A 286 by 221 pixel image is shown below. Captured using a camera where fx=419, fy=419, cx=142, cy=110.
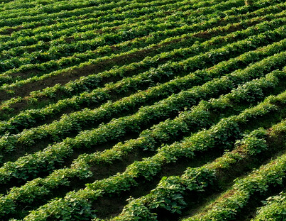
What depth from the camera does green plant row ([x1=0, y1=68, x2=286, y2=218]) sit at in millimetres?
13477

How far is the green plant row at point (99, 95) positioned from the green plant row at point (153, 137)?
2.82 metres

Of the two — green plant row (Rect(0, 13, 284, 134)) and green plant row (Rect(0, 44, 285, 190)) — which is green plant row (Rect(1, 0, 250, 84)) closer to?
green plant row (Rect(0, 13, 284, 134))

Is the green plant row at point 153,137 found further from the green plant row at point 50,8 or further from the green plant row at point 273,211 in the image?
the green plant row at point 50,8

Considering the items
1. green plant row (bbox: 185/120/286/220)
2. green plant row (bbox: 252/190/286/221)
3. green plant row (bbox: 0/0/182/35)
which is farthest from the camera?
green plant row (bbox: 0/0/182/35)

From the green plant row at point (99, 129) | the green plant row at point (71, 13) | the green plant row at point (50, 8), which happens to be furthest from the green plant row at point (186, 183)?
the green plant row at point (50, 8)

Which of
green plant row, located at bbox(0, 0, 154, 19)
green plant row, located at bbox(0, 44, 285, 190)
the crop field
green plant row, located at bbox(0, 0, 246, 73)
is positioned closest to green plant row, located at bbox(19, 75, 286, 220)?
the crop field

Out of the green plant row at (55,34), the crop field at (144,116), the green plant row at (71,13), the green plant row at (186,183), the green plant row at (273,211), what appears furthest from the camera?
the green plant row at (71,13)

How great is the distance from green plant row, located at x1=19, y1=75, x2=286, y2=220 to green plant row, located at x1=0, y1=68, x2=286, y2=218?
2.64 feet

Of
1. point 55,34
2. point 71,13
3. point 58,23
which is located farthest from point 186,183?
point 71,13

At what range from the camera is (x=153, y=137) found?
55.6ft

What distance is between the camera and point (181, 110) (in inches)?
754

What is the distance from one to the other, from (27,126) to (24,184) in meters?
3.84

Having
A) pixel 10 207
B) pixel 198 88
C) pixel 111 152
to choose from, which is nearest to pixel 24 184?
pixel 10 207

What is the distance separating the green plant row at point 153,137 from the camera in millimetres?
13477
